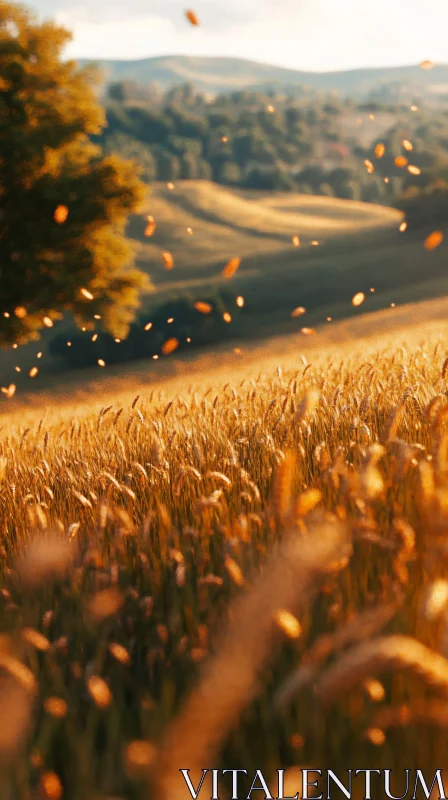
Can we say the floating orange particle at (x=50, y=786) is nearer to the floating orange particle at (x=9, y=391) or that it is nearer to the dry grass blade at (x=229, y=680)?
the dry grass blade at (x=229, y=680)

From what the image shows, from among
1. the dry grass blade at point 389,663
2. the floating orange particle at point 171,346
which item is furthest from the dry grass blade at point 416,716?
the floating orange particle at point 171,346

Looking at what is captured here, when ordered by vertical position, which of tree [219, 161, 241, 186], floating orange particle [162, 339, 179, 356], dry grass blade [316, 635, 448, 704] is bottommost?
floating orange particle [162, 339, 179, 356]

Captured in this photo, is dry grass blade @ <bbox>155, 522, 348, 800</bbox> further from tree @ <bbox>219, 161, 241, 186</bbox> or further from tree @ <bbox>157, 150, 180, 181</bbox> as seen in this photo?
tree @ <bbox>219, 161, 241, 186</bbox>

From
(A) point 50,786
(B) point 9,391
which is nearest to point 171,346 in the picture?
(B) point 9,391

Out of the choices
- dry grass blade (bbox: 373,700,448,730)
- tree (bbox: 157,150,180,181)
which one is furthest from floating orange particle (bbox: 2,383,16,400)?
tree (bbox: 157,150,180,181)

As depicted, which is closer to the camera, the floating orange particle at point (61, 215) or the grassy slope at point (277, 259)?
the floating orange particle at point (61, 215)

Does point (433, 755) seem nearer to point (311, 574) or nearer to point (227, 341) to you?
point (311, 574)

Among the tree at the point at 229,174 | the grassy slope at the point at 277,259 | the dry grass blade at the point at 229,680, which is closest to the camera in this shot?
the dry grass blade at the point at 229,680

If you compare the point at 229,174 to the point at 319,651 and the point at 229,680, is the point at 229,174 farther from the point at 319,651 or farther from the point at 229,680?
the point at 229,680

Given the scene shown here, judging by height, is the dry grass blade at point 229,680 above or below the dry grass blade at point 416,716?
above
